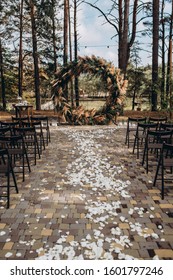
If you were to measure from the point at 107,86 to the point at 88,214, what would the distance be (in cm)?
923

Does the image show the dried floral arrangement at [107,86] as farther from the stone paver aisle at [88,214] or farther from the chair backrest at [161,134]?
the stone paver aisle at [88,214]

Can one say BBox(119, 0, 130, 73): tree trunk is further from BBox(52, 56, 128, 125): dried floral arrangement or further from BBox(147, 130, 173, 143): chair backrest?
BBox(147, 130, 173, 143): chair backrest

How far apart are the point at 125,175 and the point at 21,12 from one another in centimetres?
1720

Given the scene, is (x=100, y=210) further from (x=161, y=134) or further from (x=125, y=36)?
(x=125, y=36)

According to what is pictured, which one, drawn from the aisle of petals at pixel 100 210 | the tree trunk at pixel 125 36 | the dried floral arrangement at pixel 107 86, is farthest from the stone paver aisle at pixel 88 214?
the tree trunk at pixel 125 36

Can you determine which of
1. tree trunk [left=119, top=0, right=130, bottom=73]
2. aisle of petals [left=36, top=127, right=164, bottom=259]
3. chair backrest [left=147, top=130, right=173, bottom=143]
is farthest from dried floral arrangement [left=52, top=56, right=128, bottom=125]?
chair backrest [left=147, top=130, right=173, bottom=143]

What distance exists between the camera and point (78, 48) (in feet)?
66.4

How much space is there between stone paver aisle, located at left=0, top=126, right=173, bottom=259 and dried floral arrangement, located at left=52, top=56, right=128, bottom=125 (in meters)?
6.04

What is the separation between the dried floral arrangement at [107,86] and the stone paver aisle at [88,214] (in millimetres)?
6042

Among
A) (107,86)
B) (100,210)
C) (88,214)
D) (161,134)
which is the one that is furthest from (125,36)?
(88,214)

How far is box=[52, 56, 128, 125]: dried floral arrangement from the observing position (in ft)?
39.8
